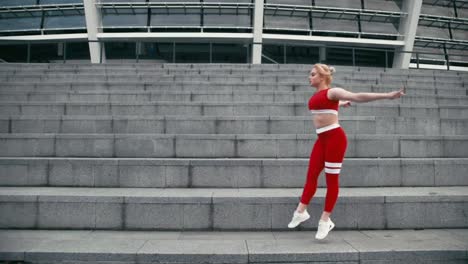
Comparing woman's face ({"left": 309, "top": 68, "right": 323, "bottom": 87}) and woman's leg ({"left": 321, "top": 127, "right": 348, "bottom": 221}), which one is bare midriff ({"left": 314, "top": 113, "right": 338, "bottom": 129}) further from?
woman's face ({"left": 309, "top": 68, "right": 323, "bottom": 87})

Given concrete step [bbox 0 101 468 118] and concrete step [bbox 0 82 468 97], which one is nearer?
concrete step [bbox 0 101 468 118]

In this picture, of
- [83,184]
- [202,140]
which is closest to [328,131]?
[202,140]

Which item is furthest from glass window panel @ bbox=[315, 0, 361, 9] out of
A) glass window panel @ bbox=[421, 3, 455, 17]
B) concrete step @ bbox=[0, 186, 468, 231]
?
concrete step @ bbox=[0, 186, 468, 231]

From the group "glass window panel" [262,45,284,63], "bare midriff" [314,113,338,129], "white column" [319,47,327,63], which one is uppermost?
"white column" [319,47,327,63]

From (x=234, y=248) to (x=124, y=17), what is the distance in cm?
2415

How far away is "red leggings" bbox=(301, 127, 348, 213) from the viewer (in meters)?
3.49

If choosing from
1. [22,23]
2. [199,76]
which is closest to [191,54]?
[199,76]

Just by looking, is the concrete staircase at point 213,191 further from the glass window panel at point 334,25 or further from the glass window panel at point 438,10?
the glass window panel at point 438,10

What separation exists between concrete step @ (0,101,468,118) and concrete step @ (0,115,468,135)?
74cm

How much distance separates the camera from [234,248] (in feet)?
11.4

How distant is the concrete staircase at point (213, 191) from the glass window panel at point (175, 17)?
1767 cm

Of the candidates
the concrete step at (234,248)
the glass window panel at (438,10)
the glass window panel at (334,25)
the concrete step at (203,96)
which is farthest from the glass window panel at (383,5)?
the concrete step at (234,248)

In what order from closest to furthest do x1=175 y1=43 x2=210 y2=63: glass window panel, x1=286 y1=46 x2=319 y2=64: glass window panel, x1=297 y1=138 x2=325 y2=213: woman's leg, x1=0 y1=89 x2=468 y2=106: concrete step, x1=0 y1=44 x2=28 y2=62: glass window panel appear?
x1=297 y1=138 x2=325 y2=213: woman's leg → x1=0 y1=89 x2=468 y2=106: concrete step → x1=0 y1=44 x2=28 y2=62: glass window panel → x1=175 y1=43 x2=210 y2=63: glass window panel → x1=286 y1=46 x2=319 y2=64: glass window panel

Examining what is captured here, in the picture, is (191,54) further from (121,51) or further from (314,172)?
(314,172)
